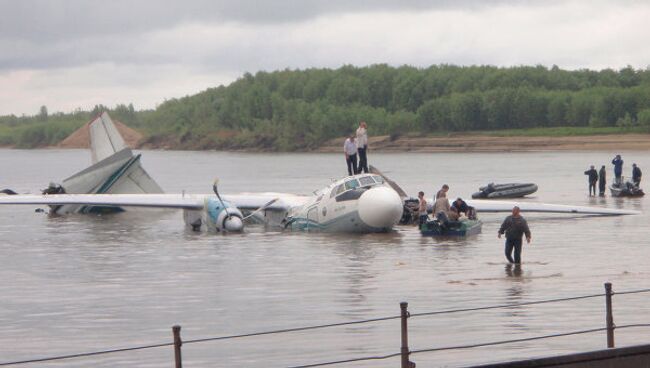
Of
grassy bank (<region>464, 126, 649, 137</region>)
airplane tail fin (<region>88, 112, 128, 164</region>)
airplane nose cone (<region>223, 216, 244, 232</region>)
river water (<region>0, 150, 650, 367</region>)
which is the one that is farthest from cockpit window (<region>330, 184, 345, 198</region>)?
grassy bank (<region>464, 126, 649, 137</region>)

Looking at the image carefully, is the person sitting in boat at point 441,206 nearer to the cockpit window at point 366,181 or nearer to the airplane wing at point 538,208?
the cockpit window at point 366,181

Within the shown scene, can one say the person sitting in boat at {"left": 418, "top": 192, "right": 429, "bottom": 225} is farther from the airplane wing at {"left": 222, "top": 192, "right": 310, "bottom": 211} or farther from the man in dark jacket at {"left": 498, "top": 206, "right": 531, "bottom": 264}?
the man in dark jacket at {"left": 498, "top": 206, "right": 531, "bottom": 264}

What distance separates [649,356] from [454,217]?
2500 centimetres

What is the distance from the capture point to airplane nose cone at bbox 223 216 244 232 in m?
40.6

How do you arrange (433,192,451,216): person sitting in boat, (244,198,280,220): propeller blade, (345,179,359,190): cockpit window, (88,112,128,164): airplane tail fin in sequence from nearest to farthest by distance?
(433,192,451,216): person sitting in boat < (345,179,359,190): cockpit window < (244,198,280,220): propeller blade < (88,112,128,164): airplane tail fin

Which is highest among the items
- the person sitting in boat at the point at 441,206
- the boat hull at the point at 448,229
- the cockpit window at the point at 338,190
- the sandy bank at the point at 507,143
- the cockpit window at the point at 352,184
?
the cockpit window at the point at 352,184

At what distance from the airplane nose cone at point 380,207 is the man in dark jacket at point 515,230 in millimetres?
8173

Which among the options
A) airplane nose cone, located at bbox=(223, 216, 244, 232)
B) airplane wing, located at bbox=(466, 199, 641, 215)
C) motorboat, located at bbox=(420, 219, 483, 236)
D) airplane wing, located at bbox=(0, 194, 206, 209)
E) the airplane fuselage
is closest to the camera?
the airplane fuselage

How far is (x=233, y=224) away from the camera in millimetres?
40625

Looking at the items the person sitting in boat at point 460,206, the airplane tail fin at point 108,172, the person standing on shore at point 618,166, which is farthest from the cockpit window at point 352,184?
the airplane tail fin at point 108,172

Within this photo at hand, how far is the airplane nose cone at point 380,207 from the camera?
35.6 m

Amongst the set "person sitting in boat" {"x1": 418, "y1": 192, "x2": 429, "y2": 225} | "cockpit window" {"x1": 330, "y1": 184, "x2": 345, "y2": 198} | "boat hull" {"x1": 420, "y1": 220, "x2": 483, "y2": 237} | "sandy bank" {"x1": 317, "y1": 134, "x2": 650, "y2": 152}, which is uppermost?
"cockpit window" {"x1": 330, "y1": 184, "x2": 345, "y2": 198}

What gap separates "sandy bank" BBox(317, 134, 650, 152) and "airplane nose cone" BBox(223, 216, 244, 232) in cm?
11113

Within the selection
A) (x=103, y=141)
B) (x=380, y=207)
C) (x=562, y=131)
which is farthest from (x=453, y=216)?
(x=562, y=131)
